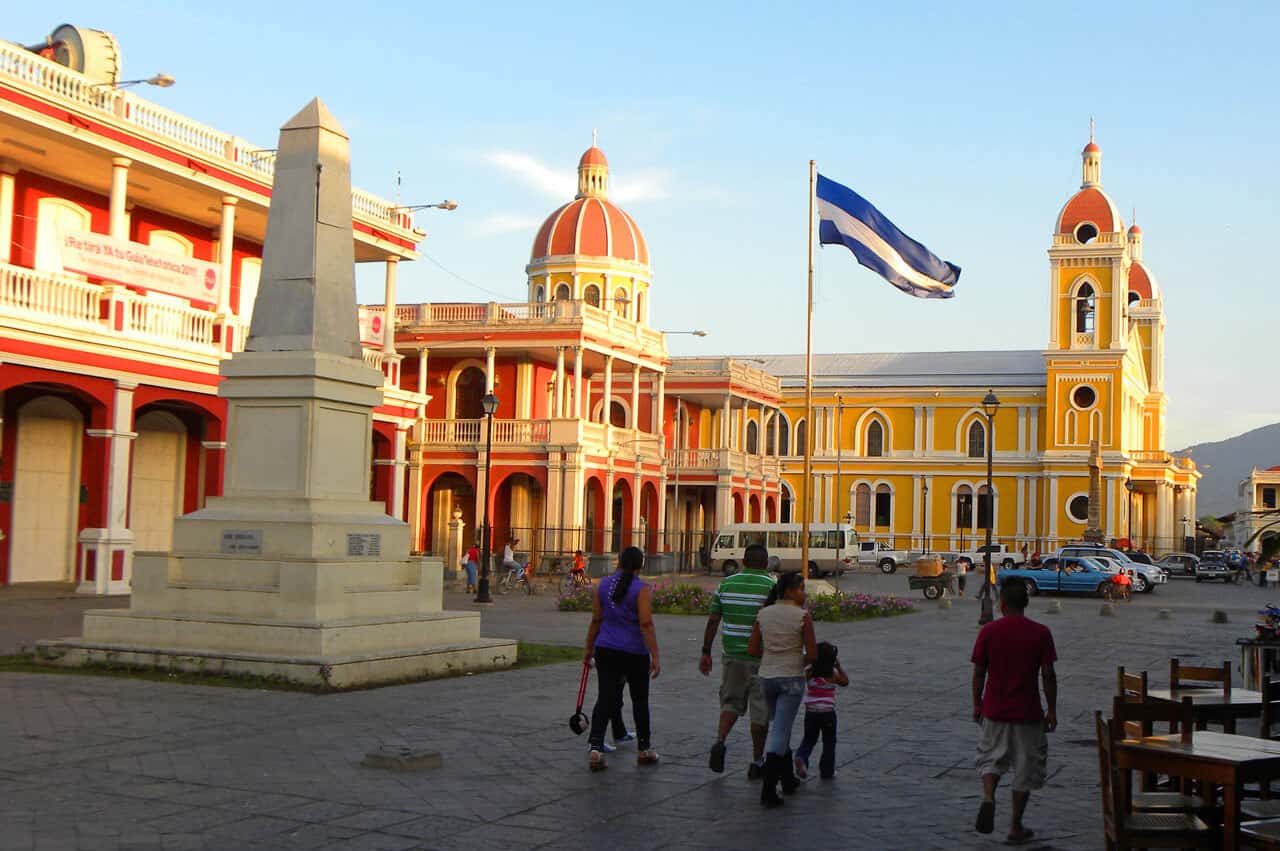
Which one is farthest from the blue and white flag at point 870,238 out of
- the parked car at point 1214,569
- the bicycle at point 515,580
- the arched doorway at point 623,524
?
the parked car at point 1214,569

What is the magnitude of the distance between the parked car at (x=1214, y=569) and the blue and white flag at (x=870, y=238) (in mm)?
46290

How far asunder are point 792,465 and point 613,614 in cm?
7692

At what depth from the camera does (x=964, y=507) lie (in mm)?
83812

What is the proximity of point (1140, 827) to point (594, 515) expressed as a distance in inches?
1823

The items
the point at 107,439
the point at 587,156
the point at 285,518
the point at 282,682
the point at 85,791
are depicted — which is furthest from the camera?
the point at 587,156

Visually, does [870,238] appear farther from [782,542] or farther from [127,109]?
[782,542]

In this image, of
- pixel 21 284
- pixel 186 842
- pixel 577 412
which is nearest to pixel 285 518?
pixel 186 842

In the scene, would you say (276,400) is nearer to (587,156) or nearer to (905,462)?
(587,156)

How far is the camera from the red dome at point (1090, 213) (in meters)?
79.4

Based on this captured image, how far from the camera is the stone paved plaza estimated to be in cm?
780

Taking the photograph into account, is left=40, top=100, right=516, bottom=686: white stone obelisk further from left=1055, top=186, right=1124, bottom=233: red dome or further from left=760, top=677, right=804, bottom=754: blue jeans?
left=1055, top=186, right=1124, bottom=233: red dome

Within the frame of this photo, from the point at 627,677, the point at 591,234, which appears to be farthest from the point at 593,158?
the point at 627,677

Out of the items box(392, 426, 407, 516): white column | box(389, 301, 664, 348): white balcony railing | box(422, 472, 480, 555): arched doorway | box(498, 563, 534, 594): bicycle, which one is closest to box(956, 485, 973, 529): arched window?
box(389, 301, 664, 348): white balcony railing

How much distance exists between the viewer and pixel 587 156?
2518 inches
